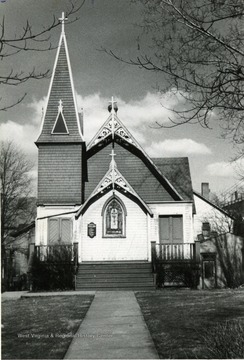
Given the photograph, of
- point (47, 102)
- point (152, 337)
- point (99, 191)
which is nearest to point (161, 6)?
point (152, 337)

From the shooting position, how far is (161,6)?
22.7ft

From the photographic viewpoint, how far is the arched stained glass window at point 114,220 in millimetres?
21750

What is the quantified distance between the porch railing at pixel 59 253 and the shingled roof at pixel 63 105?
17.0 ft

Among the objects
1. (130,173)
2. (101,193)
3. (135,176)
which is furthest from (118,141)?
(101,193)

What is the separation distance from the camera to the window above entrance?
21750 mm

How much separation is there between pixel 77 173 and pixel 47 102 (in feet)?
12.6

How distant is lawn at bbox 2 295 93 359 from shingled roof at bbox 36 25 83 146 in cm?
915

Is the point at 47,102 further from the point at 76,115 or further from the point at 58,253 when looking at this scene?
the point at 58,253

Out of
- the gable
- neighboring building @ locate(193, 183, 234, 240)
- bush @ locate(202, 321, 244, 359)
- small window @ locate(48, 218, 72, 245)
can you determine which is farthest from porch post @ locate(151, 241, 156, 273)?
neighboring building @ locate(193, 183, 234, 240)

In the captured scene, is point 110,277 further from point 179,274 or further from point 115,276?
point 179,274

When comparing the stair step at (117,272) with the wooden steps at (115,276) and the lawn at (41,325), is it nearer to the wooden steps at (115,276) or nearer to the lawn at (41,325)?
the wooden steps at (115,276)

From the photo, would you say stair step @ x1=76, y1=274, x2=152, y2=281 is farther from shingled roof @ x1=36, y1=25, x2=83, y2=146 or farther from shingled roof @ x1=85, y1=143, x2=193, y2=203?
shingled roof @ x1=36, y1=25, x2=83, y2=146

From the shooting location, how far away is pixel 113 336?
8.55 m

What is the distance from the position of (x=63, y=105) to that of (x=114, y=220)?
6.35 m
